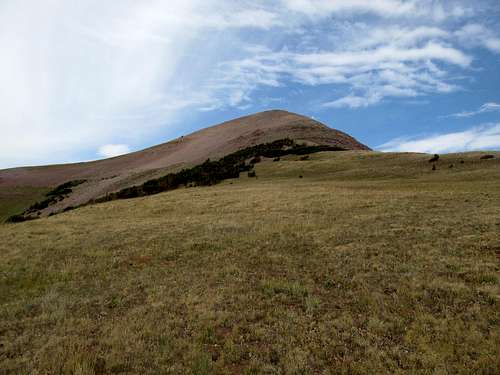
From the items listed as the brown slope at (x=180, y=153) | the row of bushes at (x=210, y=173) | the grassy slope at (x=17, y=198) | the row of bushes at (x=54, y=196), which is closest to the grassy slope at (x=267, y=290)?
the row of bushes at (x=210, y=173)

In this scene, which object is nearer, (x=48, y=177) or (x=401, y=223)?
(x=401, y=223)

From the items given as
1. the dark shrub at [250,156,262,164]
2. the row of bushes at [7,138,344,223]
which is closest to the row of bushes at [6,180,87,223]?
the row of bushes at [7,138,344,223]

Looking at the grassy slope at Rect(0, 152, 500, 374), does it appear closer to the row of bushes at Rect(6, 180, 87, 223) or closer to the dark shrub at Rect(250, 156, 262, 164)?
the dark shrub at Rect(250, 156, 262, 164)

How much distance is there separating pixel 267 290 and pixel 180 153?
67919mm

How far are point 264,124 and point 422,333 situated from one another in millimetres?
72361

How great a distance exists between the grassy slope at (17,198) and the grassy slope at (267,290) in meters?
37.2

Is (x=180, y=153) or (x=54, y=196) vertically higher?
(x=180, y=153)

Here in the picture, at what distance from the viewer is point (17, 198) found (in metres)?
62.4

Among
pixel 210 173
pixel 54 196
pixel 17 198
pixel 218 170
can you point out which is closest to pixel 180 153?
pixel 54 196

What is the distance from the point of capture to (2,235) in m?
21.5

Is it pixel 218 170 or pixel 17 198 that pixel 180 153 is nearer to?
pixel 17 198

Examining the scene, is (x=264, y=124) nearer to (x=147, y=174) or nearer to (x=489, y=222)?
(x=147, y=174)

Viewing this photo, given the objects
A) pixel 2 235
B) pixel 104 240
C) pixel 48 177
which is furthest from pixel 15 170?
pixel 104 240

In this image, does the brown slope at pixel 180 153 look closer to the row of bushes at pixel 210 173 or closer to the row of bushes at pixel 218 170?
the row of bushes at pixel 210 173
